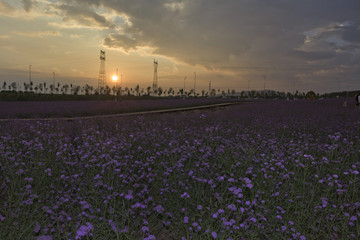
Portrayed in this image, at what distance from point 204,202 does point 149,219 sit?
953 millimetres

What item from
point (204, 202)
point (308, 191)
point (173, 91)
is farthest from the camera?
point (173, 91)

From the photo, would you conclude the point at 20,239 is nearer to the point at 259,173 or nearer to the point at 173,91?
the point at 259,173

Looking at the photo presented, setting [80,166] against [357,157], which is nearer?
[80,166]

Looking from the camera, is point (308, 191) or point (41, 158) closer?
point (308, 191)

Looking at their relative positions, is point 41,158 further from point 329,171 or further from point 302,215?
point 329,171

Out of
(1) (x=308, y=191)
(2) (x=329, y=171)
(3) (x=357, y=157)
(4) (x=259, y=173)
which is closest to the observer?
(1) (x=308, y=191)

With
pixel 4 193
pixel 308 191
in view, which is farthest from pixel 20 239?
pixel 308 191

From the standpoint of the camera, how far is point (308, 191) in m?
4.70

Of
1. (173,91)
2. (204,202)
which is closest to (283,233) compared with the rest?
(204,202)

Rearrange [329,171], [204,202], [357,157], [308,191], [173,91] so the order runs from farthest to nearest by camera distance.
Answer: [173,91] < [357,157] < [329,171] < [308,191] < [204,202]

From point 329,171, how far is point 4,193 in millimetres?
6333

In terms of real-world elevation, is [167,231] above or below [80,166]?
below

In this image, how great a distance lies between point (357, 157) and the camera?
6.89 meters

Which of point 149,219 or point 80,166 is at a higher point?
point 80,166
